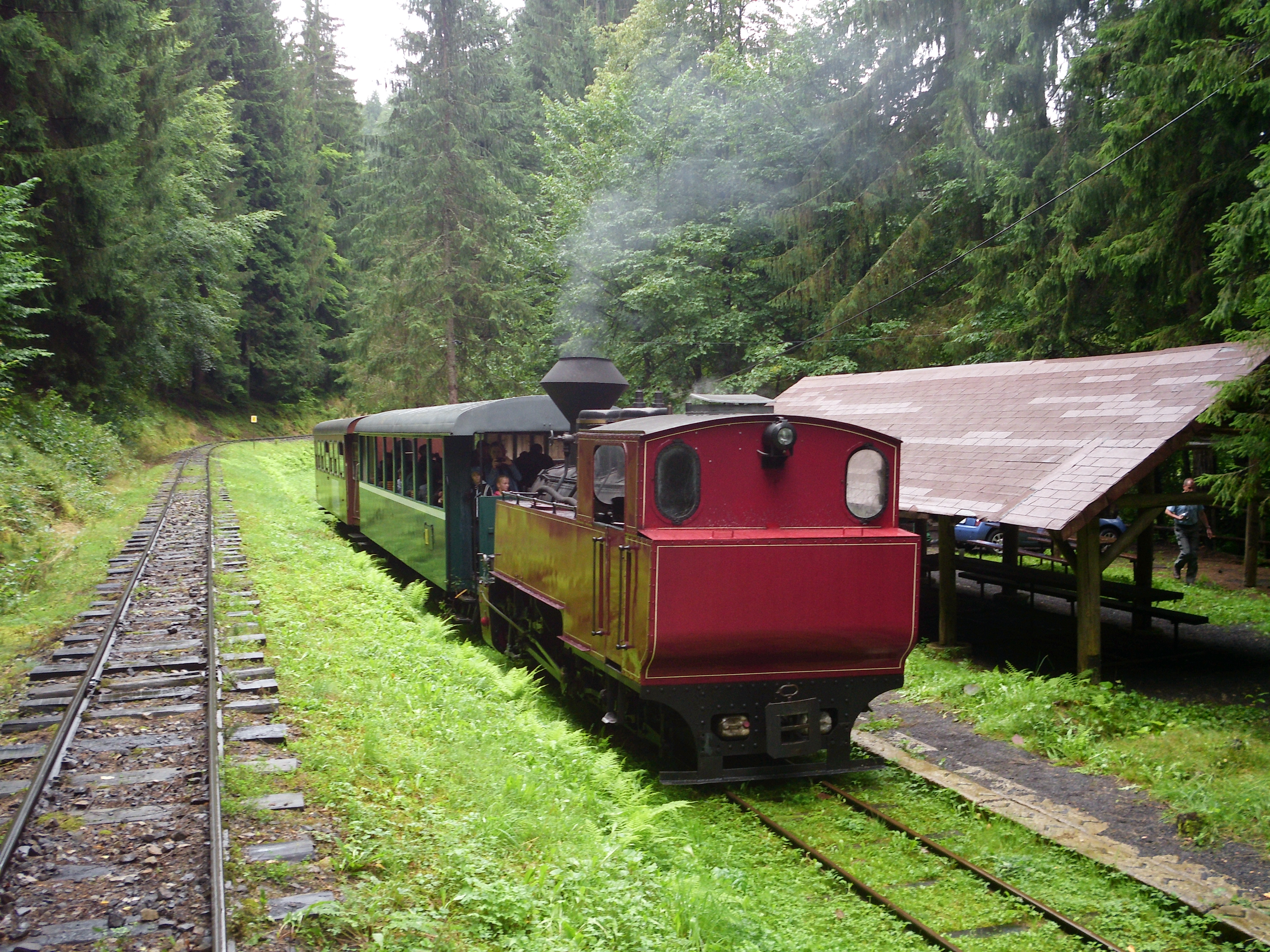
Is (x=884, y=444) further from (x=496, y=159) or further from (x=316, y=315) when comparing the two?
(x=316, y=315)

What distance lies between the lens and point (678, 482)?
20.9 ft

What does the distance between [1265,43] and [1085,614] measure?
613 centimetres

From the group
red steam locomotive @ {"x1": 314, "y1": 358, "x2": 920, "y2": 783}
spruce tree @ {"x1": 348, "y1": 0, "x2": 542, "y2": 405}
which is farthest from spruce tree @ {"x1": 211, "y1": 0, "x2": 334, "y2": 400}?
red steam locomotive @ {"x1": 314, "y1": 358, "x2": 920, "y2": 783}

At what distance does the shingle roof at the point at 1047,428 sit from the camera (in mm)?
8750

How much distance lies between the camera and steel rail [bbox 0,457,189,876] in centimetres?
468

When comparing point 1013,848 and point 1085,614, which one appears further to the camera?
point 1085,614

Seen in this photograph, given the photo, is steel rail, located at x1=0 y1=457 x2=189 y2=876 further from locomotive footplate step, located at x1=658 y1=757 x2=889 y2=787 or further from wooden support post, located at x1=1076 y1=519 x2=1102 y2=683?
wooden support post, located at x1=1076 y1=519 x2=1102 y2=683

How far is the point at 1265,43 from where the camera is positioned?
31.3 feet

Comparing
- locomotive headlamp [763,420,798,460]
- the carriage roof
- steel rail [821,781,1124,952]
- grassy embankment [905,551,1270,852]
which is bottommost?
steel rail [821,781,1124,952]

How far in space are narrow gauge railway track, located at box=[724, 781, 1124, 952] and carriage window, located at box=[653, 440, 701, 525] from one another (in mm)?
2152

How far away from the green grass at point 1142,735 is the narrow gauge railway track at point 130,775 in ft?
19.5

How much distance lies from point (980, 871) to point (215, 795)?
4.38m

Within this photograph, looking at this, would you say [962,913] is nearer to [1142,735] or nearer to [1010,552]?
[1142,735]

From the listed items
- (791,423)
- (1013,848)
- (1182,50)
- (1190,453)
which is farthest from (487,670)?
(1190,453)
